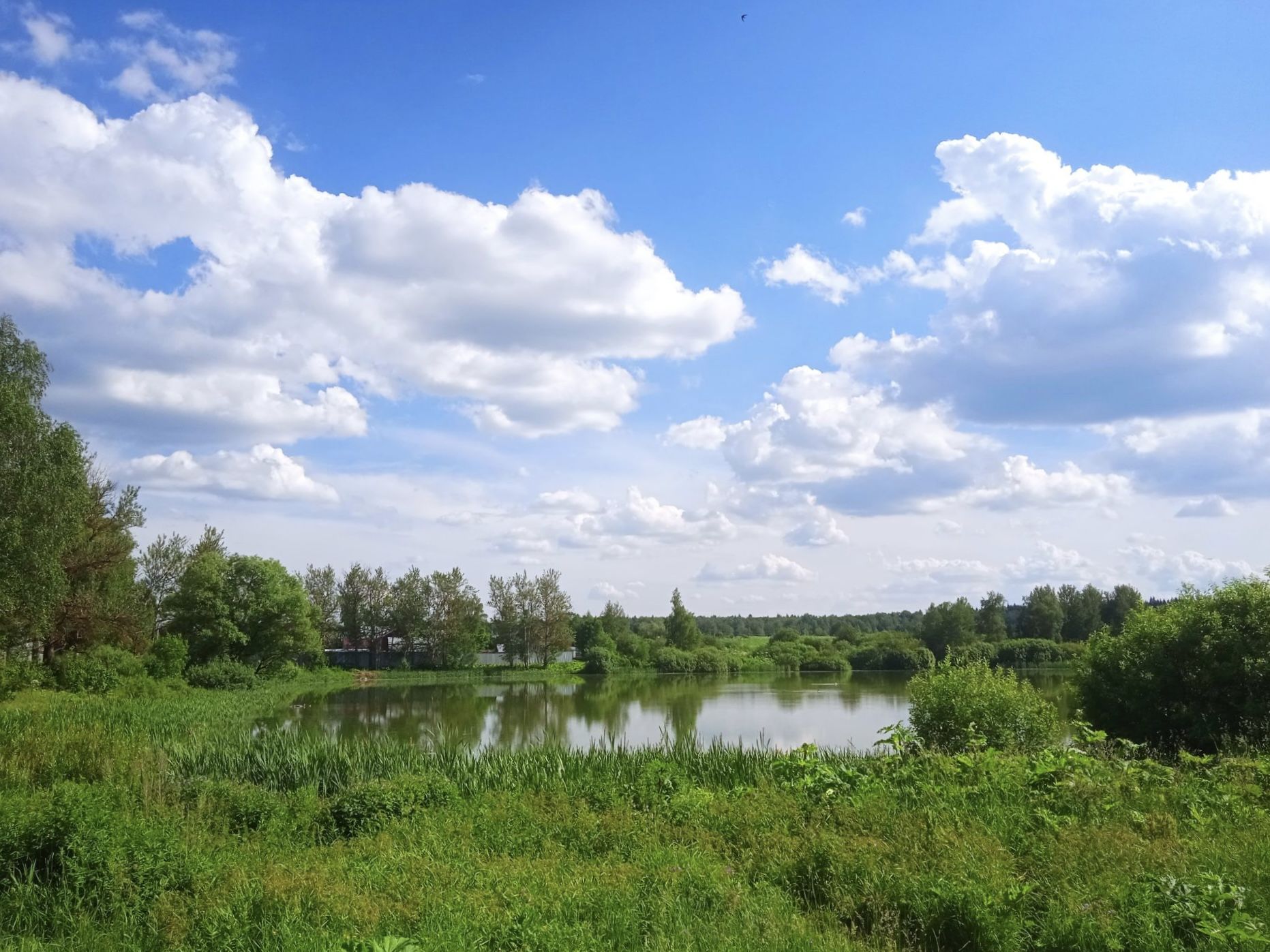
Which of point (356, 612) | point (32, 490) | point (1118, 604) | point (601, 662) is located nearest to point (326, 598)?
point (356, 612)

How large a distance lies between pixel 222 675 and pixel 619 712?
2311 centimetres

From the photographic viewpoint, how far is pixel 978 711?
A: 13.9m

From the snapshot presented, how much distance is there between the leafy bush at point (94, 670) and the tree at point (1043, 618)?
254 ft

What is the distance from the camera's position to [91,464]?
37.2 metres

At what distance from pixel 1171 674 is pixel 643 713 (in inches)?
971

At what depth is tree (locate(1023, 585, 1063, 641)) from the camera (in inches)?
3196

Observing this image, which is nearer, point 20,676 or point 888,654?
point 20,676

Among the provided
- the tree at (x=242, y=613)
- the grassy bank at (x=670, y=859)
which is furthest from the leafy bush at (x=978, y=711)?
the tree at (x=242, y=613)

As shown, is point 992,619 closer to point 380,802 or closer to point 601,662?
point 601,662

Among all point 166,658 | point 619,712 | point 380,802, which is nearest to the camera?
point 380,802

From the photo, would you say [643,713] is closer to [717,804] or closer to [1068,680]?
[1068,680]

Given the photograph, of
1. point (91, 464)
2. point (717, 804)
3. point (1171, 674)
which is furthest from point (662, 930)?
point (91, 464)

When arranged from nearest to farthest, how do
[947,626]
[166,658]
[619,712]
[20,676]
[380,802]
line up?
[380,802] < [20,676] < [619,712] < [166,658] < [947,626]

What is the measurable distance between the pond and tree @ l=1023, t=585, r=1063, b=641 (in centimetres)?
2508
